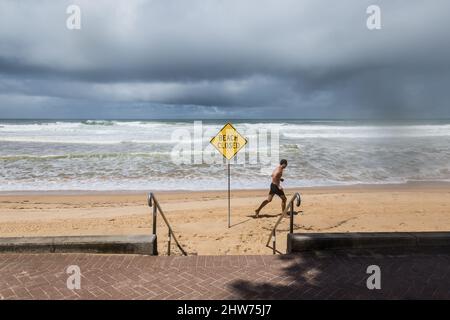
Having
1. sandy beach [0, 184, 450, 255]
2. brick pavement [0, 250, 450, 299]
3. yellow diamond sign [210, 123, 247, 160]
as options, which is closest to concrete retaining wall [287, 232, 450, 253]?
brick pavement [0, 250, 450, 299]

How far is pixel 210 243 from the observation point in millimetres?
7180

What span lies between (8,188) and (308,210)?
12353 mm

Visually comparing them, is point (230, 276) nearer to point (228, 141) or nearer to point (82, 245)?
point (82, 245)

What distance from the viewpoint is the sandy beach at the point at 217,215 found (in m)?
7.69

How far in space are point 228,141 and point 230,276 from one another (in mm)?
4678

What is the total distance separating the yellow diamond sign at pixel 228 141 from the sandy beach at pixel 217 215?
2.04 meters

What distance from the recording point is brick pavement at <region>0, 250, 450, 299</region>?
3947 mm

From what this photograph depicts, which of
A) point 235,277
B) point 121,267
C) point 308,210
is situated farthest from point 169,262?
point 308,210

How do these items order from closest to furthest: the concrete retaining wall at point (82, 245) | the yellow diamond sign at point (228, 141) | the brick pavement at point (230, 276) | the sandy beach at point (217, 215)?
the brick pavement at point (230, 276), the concrete retaining wall at point (82, 245), the sandy beach at point (217, 215), the yellow diamond sign at point (228, 141)

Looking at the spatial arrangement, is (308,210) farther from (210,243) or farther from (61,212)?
(61,212)

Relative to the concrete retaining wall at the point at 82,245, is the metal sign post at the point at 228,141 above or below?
above

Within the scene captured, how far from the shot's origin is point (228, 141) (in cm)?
854

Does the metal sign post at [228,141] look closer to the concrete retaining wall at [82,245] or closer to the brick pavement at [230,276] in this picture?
the concrete retaining wall at [82,245]

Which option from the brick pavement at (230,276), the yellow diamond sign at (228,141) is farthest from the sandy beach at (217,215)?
the yellow diamond sign at (228,141)
